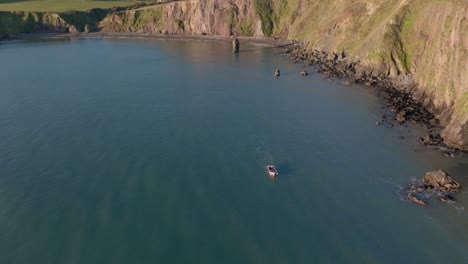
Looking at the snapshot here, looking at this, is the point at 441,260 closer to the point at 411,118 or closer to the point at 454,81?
the point at 411,118

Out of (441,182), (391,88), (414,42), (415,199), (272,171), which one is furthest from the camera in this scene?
(414,42)

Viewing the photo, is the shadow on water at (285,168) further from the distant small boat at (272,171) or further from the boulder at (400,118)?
the boulder at (400,118)

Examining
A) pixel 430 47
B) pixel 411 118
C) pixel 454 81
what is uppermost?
pixel 430 47

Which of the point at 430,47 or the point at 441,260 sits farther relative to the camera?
the point at 430,47

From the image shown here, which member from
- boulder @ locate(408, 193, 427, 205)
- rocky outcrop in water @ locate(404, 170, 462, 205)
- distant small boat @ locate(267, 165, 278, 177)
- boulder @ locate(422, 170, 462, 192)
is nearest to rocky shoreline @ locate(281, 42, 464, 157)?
boulder @ locate(422, 170, 462, 192)

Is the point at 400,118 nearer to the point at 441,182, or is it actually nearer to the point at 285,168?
the point at 441,182

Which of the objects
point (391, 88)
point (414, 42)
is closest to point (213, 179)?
point (391, 88)

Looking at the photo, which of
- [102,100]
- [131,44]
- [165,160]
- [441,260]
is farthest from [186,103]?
[131,44]
